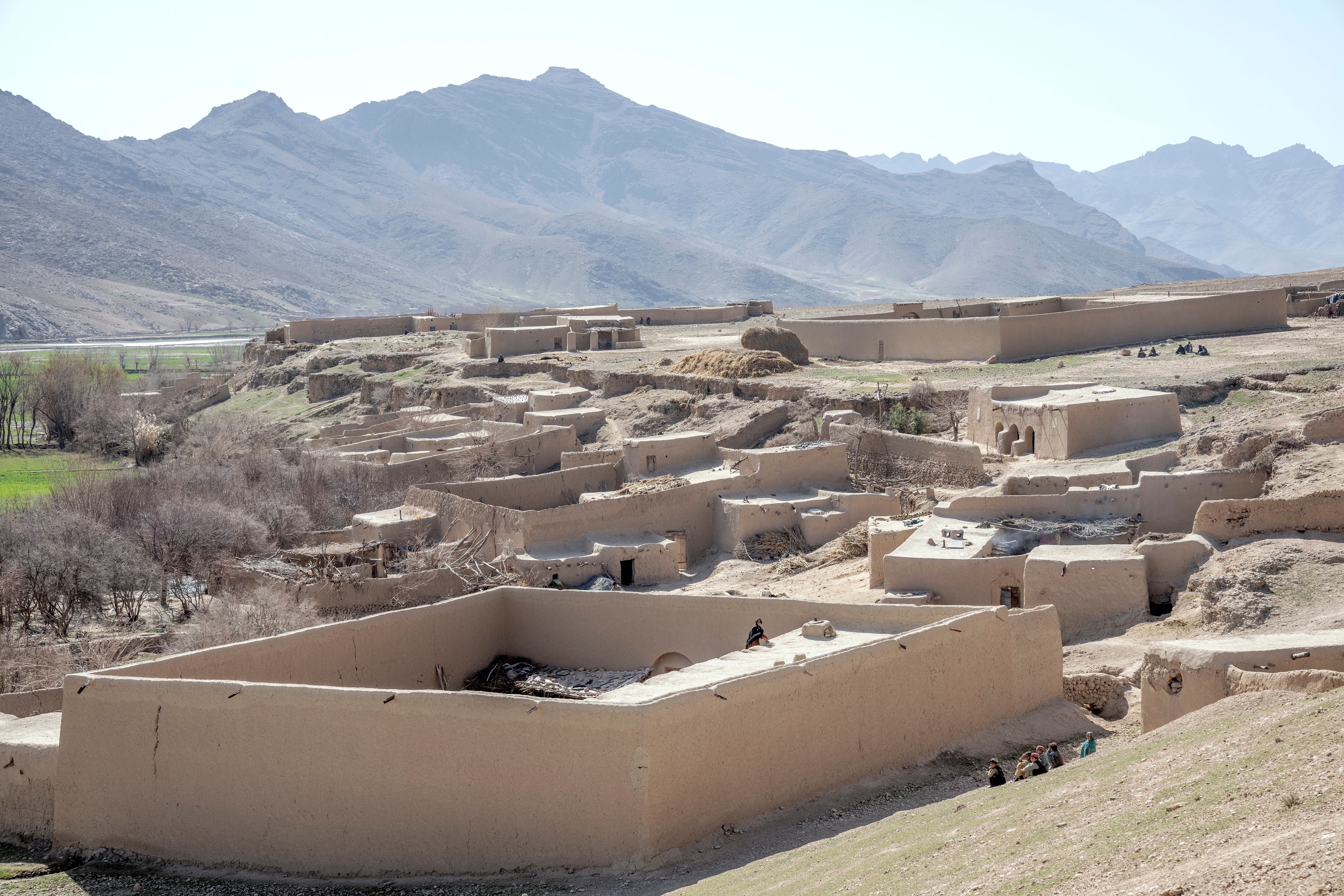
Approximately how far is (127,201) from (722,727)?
154410mm

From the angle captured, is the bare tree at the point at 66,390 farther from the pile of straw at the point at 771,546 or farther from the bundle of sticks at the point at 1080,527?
the bundle of sticks at the point at 1080,527

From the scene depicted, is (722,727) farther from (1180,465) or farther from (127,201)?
(127,201)

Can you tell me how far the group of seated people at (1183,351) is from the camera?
91.8ft

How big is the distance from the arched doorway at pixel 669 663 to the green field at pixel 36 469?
25531mm

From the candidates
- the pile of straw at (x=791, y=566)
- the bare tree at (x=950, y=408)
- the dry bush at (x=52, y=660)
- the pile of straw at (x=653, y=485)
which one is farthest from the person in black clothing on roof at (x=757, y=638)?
the bare tree at (x=950, y=408)

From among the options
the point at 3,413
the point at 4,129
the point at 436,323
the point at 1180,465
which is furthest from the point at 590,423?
the point at 4,129

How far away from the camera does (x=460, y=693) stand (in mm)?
9438

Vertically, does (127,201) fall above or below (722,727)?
above

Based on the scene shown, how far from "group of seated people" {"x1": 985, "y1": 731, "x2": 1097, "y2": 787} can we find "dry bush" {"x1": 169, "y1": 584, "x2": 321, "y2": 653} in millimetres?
8113

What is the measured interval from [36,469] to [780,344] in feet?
81.8

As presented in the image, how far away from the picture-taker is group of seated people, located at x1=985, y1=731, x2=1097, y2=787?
9.73 m

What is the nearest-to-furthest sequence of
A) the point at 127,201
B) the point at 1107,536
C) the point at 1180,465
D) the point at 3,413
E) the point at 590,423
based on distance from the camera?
the point at 1107,536 < the point at 1180,465 < the point at 590,423 < the point at 3,413 < the point at 127,201

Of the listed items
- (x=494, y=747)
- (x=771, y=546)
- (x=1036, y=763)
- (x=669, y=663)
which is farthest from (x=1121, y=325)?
(x=494, y=747)

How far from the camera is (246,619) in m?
16.3
